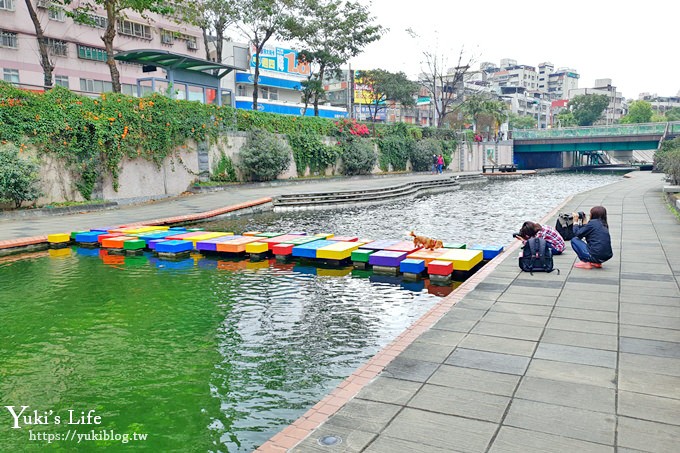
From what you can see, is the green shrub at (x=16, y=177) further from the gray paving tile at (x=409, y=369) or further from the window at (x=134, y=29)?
the window at (x=134, y=29)

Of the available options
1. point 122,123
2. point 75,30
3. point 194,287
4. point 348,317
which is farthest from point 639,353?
point 75,30

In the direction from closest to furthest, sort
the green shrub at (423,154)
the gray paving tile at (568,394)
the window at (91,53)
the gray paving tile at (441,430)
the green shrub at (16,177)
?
the gray paving tile at (441,430) < the gray paving tile at (568,394) < the green shrub at (16,177) < the window at (91,53) < the green shrub at (423,154)

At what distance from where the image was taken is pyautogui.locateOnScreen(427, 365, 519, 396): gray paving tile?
4.61 m

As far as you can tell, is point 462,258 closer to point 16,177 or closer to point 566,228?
point 566,228

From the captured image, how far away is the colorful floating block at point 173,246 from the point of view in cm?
1234

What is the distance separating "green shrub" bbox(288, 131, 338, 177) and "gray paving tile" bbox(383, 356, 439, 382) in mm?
29187

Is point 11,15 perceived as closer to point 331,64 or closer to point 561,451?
point 331,64

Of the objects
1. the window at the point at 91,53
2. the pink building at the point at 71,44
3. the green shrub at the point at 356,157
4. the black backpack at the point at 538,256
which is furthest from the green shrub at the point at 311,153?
the black backpack at the point at 538,256

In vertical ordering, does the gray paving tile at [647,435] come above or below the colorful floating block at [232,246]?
below

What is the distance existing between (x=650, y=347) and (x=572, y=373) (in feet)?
4.40

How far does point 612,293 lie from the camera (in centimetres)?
781

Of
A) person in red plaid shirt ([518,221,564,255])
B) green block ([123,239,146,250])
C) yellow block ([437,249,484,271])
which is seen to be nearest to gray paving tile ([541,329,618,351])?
person in red plaid shirt ([518,221,564,255])

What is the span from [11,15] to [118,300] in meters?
35.4

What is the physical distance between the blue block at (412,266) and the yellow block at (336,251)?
5.22ft
